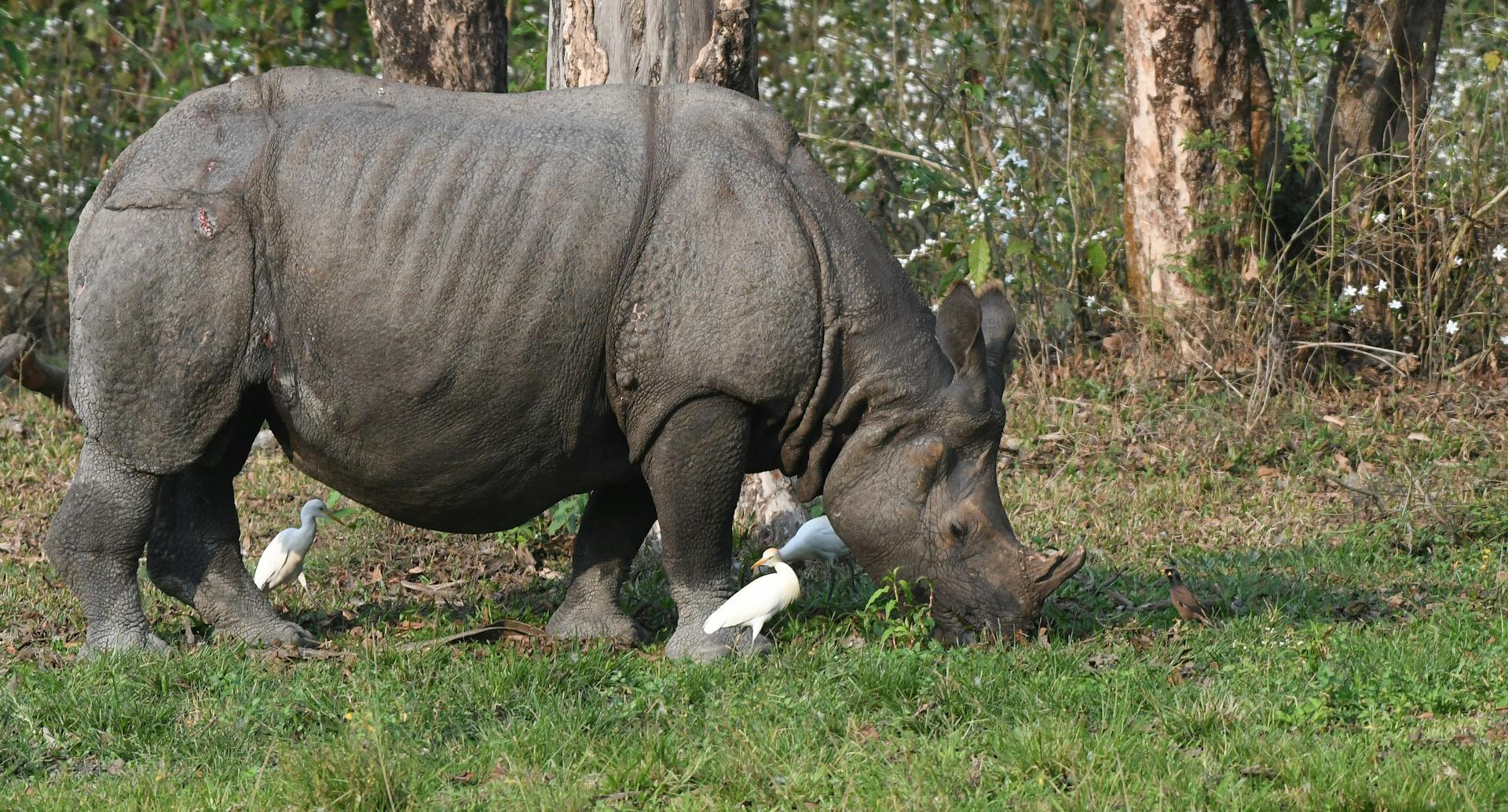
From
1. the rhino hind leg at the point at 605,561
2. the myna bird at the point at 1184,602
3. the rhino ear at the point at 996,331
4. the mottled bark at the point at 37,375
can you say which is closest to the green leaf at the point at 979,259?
the rhino ear at the point at 996,331

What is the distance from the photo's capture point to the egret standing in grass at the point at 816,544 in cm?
689

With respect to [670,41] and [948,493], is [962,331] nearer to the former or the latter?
[948,493]

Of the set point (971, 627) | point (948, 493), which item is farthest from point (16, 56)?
point (971, 627)

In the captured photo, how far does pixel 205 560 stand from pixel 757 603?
2184 mm

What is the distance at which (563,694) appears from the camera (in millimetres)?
5633

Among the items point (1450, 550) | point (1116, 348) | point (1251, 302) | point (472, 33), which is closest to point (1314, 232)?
point (1251, 302)

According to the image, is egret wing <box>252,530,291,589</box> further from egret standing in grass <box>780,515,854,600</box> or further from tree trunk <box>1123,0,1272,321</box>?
tree trunk <box>1123,0,1272,321</box>

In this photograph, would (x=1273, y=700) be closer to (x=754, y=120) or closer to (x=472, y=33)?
(x=754, y=120)

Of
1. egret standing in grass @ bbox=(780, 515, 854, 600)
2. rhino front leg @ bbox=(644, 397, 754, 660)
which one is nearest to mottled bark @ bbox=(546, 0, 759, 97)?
egret standing in grass @ bbox=(780, 515, 854, 600)

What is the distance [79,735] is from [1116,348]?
7339 millimetres

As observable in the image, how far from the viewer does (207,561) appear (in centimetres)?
645

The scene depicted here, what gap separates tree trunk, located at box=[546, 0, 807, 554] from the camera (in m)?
7.48

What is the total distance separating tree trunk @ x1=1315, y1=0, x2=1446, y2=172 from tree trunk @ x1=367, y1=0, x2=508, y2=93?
5.62m

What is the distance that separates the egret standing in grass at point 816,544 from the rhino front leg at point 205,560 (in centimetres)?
196
